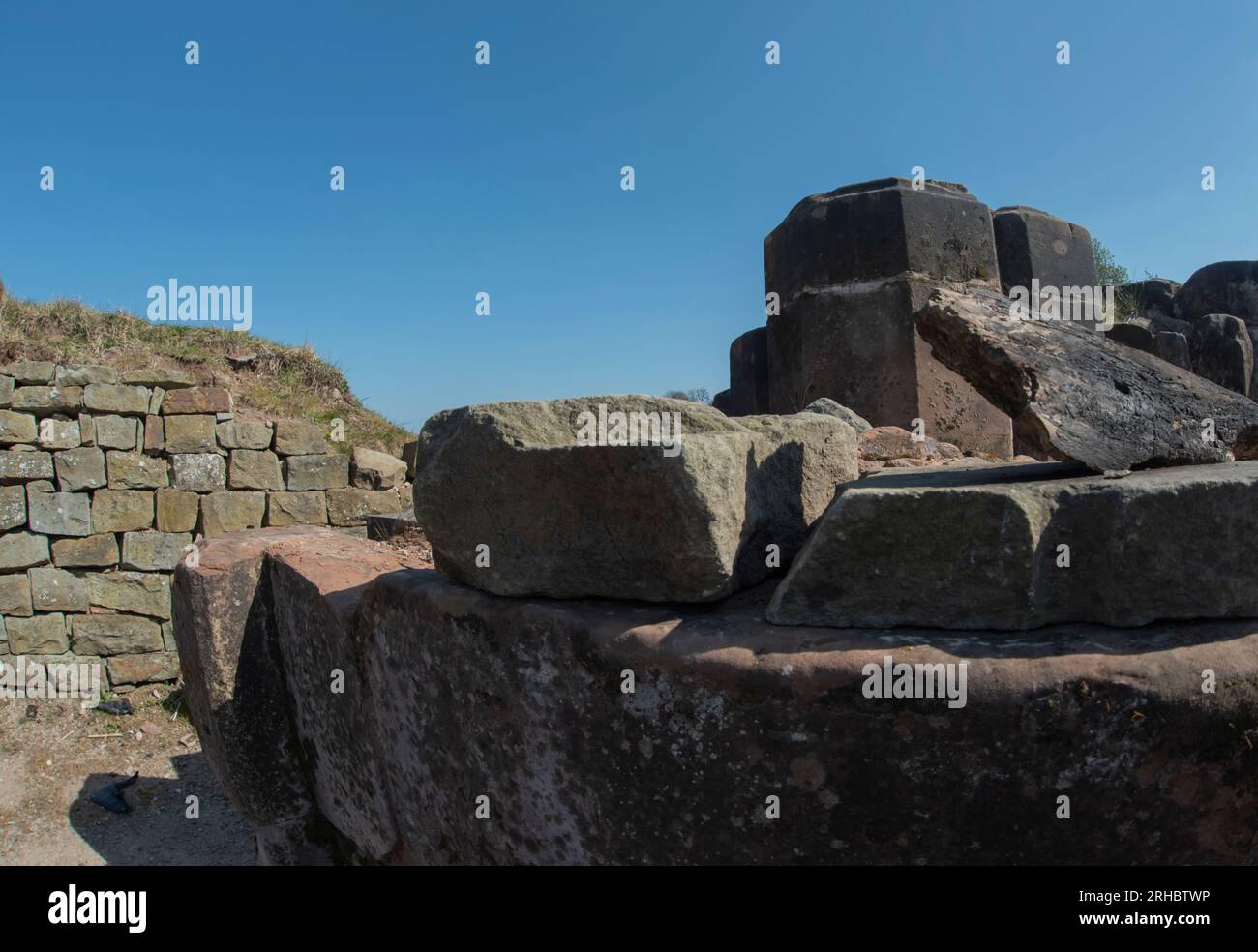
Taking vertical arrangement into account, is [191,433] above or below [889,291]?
below

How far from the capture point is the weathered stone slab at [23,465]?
6.78 m

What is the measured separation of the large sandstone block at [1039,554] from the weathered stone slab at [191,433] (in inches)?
280

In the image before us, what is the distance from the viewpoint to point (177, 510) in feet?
23.9

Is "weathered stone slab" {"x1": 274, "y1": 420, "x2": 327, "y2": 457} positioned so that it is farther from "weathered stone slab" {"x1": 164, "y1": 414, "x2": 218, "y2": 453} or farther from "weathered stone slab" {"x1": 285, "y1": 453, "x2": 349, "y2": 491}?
"weathered stone slab" {"x1": 164, "y1": 414, "x2": 218, "y2": 453}

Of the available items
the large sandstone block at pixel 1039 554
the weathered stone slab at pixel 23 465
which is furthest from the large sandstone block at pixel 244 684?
the weathered stone slab at pixel 23 465

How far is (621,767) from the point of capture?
1479 millimetres

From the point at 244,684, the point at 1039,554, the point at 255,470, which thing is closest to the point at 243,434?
the point at 255,470

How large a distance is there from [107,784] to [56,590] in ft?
6.74

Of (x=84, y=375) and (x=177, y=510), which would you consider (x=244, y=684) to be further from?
(x=84, y=375)

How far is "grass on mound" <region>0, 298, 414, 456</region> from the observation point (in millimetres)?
7434

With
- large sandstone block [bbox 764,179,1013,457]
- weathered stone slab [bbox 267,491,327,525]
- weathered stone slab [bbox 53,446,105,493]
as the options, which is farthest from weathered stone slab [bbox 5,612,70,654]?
large sandstone block [bbox 764,179,1013,457]

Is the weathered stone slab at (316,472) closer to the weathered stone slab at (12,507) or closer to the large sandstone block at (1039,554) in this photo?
the weathered stone slab at (12,507)

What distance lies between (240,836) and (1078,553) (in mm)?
5120
